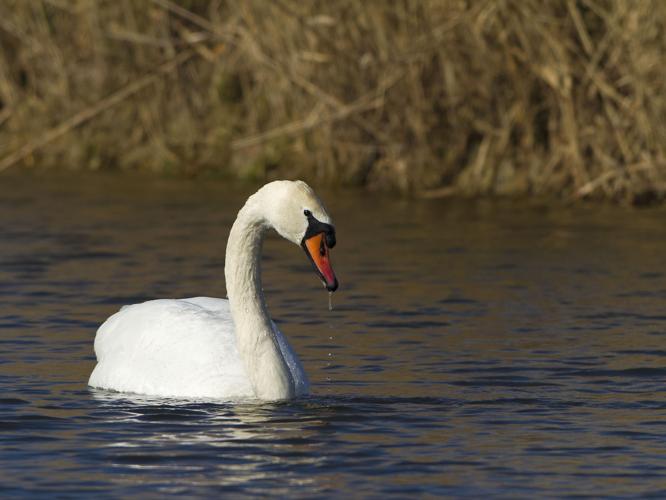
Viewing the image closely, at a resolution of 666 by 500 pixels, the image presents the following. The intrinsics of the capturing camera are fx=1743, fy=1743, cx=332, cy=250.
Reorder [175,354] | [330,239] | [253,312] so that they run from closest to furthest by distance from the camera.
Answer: [330,239] → [253,312] → [175,354]

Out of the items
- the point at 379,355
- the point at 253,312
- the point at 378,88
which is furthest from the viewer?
the point at 378,88

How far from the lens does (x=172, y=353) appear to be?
888 centimetres

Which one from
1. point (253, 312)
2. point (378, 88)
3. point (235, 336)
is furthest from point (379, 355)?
point (378, 88)

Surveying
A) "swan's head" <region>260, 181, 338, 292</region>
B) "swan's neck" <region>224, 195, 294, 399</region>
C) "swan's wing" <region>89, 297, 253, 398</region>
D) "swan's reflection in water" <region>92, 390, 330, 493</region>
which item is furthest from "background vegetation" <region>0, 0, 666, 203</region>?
"swan's reflection in water" <region>92, 390, 330, 493</region>

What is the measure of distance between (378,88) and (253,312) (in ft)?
28.8

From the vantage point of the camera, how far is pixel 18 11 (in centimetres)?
2078

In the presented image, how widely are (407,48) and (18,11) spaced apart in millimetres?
5838

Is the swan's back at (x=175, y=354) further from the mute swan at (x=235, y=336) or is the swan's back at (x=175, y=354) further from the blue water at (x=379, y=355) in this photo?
the blue water at (x=379, y=355)

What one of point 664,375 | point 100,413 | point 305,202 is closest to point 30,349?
point 100,413

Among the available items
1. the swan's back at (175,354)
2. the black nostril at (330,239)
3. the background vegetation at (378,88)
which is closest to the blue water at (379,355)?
the swan's back at (175,354)

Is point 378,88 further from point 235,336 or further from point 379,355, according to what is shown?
point 235,336

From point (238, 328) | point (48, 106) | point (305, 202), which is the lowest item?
point (238, 328)

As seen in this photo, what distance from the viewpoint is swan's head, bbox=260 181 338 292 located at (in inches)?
325

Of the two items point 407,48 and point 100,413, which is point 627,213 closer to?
point 407,48
